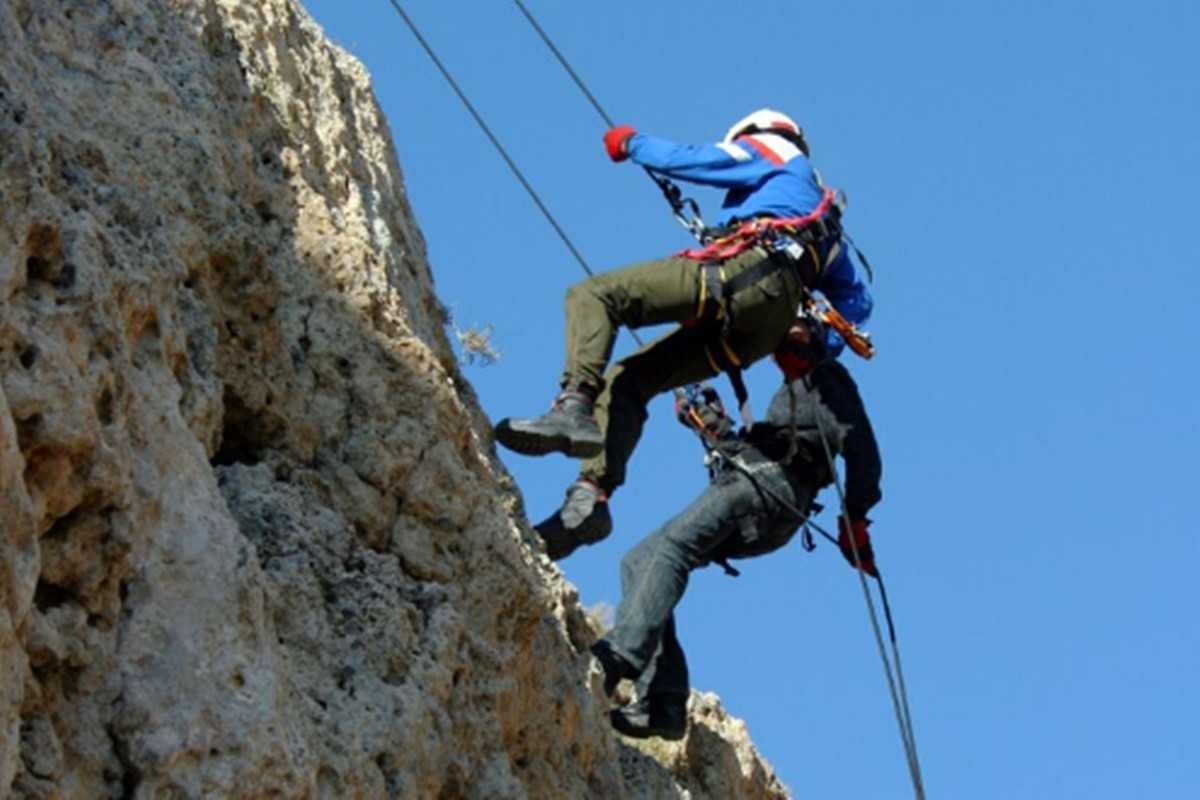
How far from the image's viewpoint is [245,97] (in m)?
9.27

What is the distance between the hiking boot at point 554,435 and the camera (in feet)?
32.3

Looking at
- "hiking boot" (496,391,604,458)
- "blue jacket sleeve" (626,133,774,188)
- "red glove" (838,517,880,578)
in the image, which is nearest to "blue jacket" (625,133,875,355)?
"blue jacket sleeve" (626,133,774,188)

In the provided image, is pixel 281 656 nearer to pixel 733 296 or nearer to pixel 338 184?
pixel 338 184

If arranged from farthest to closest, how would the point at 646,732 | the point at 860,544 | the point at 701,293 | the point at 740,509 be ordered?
1. the point at 860,544
2. the point at 740,509
3. the point at 701,293
4. the point at 646,732

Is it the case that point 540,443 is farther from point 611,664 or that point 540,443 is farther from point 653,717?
point 653,717

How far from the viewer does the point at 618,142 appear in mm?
11039

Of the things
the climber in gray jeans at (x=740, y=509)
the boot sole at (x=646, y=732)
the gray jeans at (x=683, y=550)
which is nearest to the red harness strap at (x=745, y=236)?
the climber in gray jeans at (x=740, y=509)

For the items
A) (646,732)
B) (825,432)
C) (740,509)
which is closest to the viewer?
(646,732)

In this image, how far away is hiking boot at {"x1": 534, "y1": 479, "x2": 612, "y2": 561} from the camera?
10453 millimetres

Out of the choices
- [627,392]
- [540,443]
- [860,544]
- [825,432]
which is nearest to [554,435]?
[540,443]

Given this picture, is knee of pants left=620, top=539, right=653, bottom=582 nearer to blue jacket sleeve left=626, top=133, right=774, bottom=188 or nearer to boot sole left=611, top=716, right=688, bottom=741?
boot sole left=611, top=716, right=688, bottom=741

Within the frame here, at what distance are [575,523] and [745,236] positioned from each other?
1370mm

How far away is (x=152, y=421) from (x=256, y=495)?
97 cm

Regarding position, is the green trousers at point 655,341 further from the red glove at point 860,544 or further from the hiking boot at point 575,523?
the red glove at point 860,544
